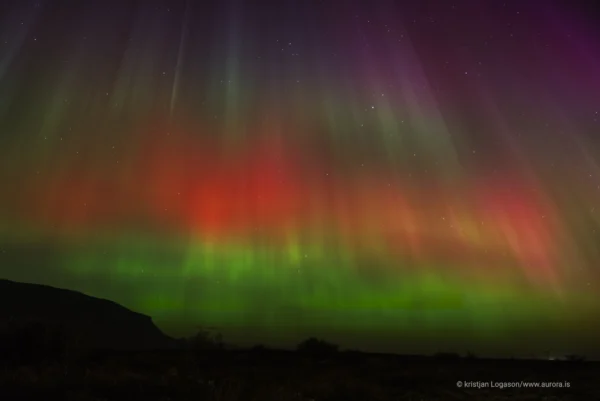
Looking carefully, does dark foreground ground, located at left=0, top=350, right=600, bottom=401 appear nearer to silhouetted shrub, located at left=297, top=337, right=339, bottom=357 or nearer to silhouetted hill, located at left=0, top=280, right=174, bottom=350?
silhouetted shrub, located at left=297, top=337, right=339, bottom=357

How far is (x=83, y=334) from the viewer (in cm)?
2870

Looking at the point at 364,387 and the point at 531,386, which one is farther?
the point at 531,386

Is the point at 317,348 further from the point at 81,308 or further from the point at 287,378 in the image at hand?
the point at 81,308

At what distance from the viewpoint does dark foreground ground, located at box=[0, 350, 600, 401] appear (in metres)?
18.8

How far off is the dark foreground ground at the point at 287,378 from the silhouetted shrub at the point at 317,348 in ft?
5.56

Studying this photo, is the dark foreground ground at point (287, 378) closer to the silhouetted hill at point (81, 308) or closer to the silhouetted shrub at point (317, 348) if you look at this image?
the silhouetted shrub at point (317, 348)

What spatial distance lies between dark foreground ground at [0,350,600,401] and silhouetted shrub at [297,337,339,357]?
1694 millimetres

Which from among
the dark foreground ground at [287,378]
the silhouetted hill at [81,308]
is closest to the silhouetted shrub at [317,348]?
the dark foreground ground at [287,378]

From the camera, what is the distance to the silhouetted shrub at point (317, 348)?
3450cm

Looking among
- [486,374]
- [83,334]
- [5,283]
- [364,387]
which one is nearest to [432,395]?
[364,387]

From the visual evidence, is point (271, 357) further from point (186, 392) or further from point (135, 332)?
point (135, 332)

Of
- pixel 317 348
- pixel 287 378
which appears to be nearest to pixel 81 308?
pixel 317 348

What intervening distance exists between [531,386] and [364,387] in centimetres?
687

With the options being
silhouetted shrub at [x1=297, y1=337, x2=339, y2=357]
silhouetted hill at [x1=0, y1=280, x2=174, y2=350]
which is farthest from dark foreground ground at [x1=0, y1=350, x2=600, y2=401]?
silhouetted hill at [x1=0, y1=280, x2=174, y2=350]
